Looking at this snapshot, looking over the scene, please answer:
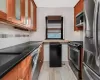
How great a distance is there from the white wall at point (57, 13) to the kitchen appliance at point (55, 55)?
915 mm

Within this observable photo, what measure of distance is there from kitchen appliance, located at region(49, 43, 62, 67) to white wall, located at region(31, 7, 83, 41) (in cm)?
92

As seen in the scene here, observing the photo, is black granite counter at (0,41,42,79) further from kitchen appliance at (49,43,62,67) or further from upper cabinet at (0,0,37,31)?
kitchen appliance at (49,43,62,67)

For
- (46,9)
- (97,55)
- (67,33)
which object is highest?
(46,9)

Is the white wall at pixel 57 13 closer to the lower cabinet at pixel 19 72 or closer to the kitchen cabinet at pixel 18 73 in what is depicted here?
the lower cabinet at pixel 19 72

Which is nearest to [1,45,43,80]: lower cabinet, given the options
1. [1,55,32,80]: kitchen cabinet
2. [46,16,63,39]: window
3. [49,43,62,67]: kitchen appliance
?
[1,55,32,80]: kitchen cabinet

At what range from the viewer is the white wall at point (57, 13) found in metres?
6.15

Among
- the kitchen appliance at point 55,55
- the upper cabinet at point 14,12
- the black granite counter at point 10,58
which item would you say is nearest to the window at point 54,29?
the kitchen appliance at point 55,55

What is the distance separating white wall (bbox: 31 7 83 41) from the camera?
6.15 meters

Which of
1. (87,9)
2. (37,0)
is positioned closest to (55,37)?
(37,0)

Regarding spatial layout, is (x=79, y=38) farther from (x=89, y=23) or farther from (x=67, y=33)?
(x=89, y=23)

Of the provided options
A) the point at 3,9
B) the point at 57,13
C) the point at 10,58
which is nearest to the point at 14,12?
the point at 3,9

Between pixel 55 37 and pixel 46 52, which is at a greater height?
pixel 55 37

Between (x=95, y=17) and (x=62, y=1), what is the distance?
338 cm

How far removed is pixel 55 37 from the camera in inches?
240
